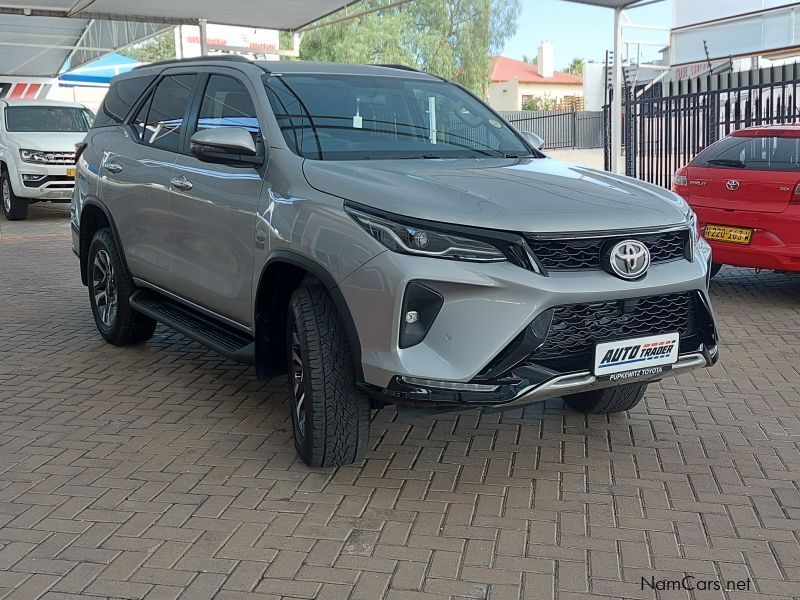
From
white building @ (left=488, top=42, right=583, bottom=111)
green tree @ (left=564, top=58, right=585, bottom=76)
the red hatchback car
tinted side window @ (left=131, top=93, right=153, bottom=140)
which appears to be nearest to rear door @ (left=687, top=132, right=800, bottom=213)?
the red hatchback car

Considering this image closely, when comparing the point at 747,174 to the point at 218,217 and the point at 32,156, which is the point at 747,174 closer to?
the point at 218,217

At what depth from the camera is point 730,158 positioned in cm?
832

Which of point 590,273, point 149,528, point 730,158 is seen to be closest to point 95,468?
point 149,528

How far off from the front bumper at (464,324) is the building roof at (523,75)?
2892 inches

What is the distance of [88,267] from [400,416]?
3875mm

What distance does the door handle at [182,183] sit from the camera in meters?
5.28

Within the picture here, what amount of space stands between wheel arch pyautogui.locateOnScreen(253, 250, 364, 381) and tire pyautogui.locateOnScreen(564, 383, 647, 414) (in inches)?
63.5

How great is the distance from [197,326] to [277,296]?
3.27 ft

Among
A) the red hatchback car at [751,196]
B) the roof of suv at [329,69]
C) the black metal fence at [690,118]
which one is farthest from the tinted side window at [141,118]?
the black metal fence at [690,118]

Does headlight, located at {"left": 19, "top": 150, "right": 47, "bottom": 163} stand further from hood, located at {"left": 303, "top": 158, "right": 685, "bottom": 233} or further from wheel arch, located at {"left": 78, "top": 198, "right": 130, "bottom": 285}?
hood, located at {"left": 303, "top": 158, "right": 685, "bottom": 233}

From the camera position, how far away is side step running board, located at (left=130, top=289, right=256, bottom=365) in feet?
15.7

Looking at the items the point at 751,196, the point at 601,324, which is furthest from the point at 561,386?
the point at 751,196

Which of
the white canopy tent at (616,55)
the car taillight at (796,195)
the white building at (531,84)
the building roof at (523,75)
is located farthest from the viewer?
the building roof at (523,75)

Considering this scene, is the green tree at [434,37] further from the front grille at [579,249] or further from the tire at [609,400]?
the front grille at [579,249]
